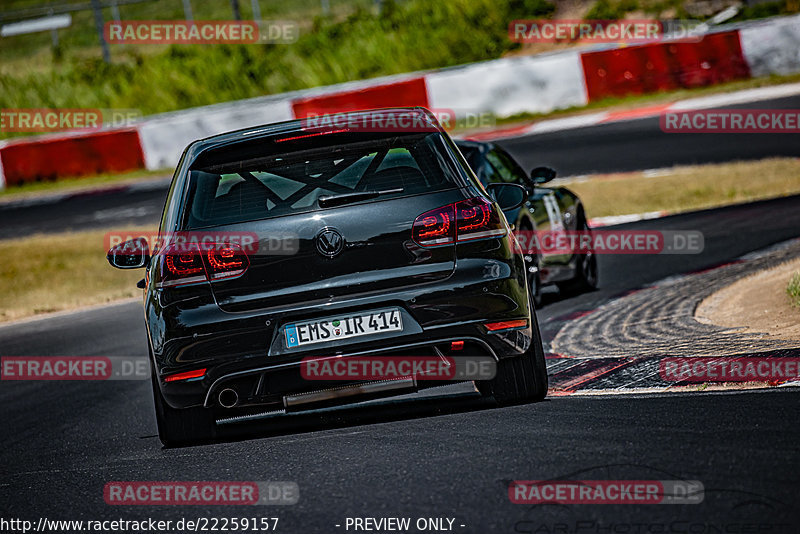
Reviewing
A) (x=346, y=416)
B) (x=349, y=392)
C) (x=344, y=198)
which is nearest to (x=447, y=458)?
(x=349, y=392)

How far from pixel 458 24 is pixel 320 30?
4749 mm

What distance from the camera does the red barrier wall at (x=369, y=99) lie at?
25.0m

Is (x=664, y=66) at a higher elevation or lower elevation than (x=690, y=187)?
higher

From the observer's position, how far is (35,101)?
111 feet

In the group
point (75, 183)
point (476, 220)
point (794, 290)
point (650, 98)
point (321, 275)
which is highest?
point (476, 220)

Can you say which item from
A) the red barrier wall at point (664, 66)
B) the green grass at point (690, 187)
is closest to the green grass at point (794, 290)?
the green grass at point (690, 187)

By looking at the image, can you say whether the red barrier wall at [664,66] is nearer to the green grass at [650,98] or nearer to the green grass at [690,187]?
the green grass at [650,98]

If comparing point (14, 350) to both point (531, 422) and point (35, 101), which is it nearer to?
point (531, 422)

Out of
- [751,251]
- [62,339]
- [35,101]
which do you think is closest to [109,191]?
[35,101]

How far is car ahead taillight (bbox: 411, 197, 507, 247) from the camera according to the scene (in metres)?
5.77

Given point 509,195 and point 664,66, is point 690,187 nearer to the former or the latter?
point 664,66

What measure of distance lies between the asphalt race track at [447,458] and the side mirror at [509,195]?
3.51ft

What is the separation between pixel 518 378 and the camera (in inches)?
241

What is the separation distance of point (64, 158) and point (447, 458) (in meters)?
23.5
